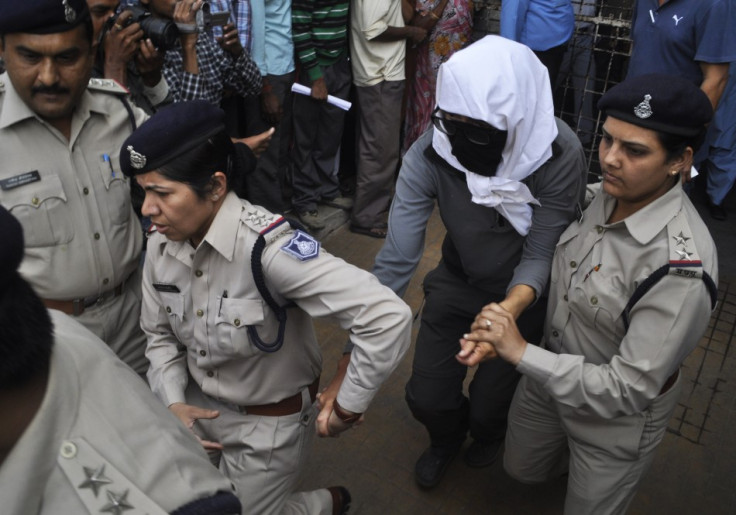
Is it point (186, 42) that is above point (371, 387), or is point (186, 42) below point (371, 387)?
above

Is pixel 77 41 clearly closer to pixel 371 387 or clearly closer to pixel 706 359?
pixel 371 387

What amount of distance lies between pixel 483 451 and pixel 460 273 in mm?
1012

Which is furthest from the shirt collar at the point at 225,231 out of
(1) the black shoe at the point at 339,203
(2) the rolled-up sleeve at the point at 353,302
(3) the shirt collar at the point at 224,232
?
(1) the black shoe at the point at 339,203

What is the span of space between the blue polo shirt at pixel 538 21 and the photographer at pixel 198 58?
Result: 2058mm

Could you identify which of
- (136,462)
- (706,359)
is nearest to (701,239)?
(136,462)

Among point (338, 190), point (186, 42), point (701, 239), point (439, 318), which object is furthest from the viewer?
point (338, 190)

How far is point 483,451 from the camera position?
3.43 metres

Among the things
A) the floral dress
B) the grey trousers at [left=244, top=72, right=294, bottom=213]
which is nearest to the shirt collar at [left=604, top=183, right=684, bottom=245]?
the grey trousers at [left=244, top=72, right=294, bottom=213]

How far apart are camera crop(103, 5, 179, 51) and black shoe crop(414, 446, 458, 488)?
236cm

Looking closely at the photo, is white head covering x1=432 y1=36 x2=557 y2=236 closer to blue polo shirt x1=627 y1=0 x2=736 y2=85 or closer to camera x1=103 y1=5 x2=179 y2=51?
camera x1=103 y1=5 x2=179 y2=51

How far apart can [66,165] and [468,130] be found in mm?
1520

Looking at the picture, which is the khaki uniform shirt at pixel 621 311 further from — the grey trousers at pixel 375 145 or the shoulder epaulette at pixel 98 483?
the grey trousers at pixel 375 145

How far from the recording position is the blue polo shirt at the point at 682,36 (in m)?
3.98

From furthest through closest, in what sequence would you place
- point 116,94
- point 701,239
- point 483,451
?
point 483,451, point 116,94, point 701,239
